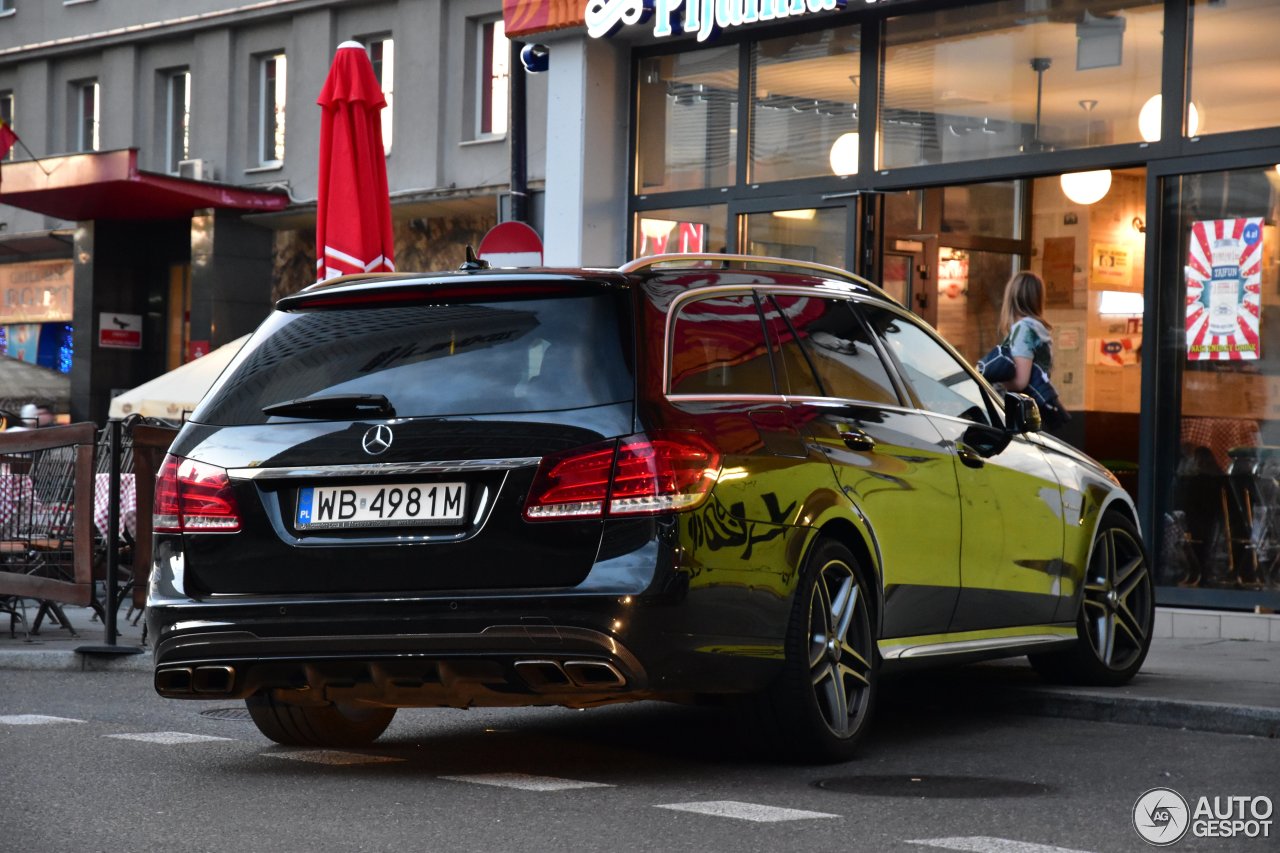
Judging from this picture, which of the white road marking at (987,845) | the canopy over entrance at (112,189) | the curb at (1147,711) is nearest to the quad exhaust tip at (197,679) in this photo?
the white road marking at (987,845)

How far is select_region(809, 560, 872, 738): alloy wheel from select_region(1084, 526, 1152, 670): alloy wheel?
228cm

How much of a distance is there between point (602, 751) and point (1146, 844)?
251 cm

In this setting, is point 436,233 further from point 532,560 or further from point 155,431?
point 532,560

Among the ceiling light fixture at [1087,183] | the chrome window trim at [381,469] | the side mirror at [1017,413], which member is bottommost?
the chrome window trim at [381,469]

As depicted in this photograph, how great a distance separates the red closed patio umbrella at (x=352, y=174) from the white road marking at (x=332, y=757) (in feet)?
23.4

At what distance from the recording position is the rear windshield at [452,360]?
6520 mm

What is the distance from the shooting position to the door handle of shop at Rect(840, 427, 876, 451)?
7166 millimetres

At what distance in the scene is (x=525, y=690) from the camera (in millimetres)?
6383

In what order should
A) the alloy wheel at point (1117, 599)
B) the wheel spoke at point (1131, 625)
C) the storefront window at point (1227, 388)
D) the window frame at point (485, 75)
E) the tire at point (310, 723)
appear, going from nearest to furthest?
the tire at point (310, 723), the alloy wheel at point (1117, 599), the wheel spoke at point (1131, 625), the storefront window at point (1227, 388), the window frame at point (485, 75)

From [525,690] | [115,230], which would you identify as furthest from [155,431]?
[115,230]

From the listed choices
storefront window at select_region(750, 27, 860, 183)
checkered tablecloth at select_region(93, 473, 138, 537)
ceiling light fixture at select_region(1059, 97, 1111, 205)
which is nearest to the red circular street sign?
storefront window at select_region(750, 27, 860, 183)

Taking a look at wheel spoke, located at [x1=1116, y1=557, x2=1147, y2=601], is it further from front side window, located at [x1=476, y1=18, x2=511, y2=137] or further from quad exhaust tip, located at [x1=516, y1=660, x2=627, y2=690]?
front side window, located at [x1=476, y1=18, x2=511, y2=137]

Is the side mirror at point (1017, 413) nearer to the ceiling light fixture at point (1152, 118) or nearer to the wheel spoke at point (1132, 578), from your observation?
the wheel spoke at point (1132, 578)

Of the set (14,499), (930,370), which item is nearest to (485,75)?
(14,499)
